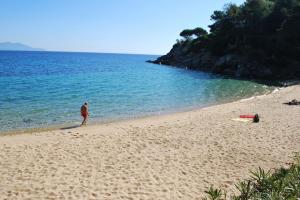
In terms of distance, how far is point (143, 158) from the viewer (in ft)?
48.0

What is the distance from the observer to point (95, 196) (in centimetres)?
1083

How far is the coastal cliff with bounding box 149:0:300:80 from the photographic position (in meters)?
61.1

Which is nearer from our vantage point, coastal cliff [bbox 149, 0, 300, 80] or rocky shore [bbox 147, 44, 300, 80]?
rocky shore [bbox 147, 44, 300, 80]

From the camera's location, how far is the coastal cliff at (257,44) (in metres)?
61.1

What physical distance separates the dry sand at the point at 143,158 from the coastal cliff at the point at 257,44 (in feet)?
138

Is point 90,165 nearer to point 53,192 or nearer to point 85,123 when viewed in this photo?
point 53,192

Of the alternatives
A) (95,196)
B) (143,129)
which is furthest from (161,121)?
(95,196)

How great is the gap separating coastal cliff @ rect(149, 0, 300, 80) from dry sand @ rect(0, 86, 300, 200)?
42093 millimetres

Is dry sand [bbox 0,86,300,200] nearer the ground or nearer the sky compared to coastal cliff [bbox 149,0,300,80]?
nearer the ground

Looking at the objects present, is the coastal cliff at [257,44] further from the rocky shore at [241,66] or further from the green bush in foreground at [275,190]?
the green bush in foreground at [275,190]

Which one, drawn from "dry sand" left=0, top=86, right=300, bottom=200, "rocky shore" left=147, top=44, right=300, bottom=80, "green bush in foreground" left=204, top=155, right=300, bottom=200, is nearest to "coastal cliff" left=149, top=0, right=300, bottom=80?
"rocky shore" left=147, top=44, right=300, bottom=80

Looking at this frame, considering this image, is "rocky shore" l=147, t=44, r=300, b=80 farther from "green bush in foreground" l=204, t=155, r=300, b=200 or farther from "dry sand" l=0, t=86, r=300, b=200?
"green bush in foreground" l=204, t=155, r=300, b=200

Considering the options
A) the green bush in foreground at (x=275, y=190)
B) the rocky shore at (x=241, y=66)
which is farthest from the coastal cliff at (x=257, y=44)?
the green bush in foreground at (x=275, y=190)

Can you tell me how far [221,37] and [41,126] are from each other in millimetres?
64107
